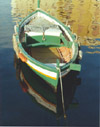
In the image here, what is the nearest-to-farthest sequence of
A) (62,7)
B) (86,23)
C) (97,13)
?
(86,23)
(97,13)
(62,7)

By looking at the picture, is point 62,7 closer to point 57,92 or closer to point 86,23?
point 86,23

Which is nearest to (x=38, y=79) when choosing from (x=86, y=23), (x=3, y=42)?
(x=3, y=42)

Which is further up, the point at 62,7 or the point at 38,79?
the point at 62,7

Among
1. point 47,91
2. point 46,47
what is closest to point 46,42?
point 46,47

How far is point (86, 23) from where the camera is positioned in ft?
116

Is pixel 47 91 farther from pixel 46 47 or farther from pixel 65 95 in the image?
pixel 46 47

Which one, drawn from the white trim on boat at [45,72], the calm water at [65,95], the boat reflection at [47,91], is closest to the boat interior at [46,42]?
the boat reflection at [47,91]

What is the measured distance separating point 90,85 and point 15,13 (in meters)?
29.2

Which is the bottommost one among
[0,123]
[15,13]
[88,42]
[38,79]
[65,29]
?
[0,123]

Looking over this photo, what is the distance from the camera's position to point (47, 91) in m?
15.2

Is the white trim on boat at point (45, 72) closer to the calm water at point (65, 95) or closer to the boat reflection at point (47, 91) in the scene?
the boat reflection at point (47, 91)

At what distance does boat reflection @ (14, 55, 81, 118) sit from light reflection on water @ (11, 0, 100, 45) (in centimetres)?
1131

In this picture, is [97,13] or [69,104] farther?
[97,13]

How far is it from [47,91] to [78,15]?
2935 centimetres
